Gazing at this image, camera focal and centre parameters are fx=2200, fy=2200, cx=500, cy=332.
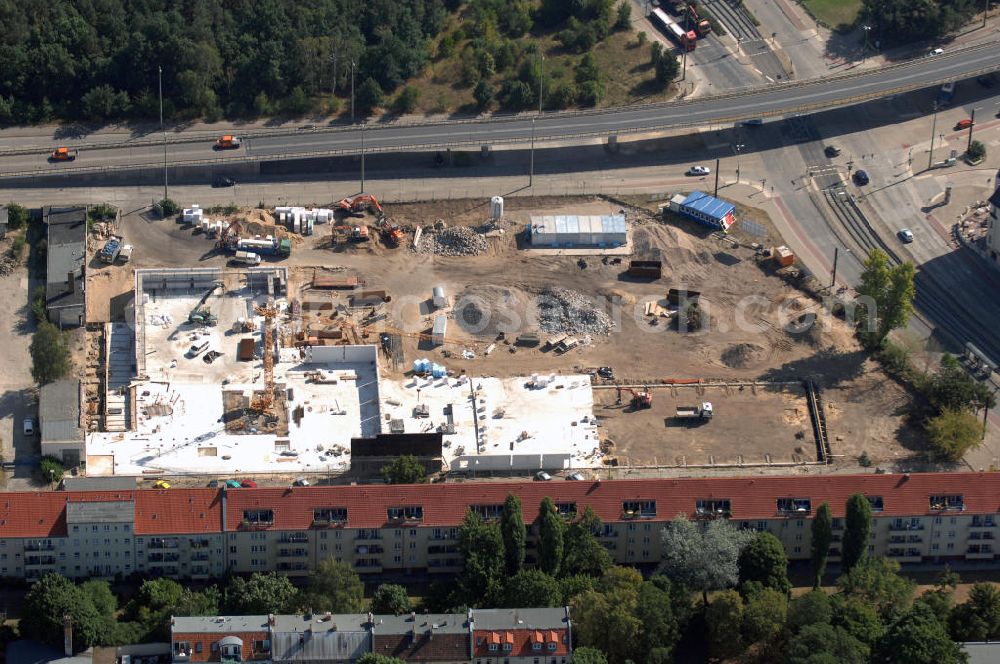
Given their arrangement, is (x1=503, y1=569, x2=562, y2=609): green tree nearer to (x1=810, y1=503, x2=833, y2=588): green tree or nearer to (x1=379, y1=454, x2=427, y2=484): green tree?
(x1=379, y1=454, x2=427, y2=484): green tree

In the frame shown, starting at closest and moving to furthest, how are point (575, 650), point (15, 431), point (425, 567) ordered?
point (575, 650) → point (425, 567) → point (15, 431)

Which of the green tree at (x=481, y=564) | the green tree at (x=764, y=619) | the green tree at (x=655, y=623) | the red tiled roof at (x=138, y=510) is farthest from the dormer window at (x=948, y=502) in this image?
the red tiled roof at (x=138, y=510)

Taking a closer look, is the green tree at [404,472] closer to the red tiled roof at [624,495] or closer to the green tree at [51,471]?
the red tiled roof at [624,495]

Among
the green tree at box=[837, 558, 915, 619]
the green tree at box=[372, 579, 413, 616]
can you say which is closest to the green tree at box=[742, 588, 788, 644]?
the green tree at box=[837, 558, 915, 619]

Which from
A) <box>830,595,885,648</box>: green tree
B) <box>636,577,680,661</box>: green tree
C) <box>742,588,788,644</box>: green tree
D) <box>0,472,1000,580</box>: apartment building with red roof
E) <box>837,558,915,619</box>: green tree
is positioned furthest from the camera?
<box>0,472,1000,580</box>: apartment building with red roof

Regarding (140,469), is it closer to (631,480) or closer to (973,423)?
(631,480)

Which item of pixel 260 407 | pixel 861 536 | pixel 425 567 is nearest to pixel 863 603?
pixel 861 536
